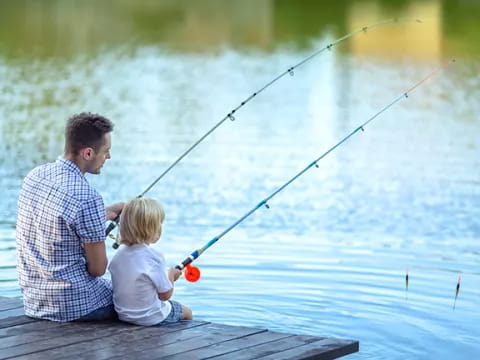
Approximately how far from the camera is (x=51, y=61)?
21.3 m

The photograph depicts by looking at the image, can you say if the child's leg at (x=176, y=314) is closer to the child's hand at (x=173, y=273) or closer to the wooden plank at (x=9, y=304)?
the child's hand at (x=173, y=273)

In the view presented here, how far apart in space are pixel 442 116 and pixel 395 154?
114 inches

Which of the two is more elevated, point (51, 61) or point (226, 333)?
point (51, 61)

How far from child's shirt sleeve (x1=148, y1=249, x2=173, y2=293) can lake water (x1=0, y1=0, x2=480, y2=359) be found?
3.72 ft

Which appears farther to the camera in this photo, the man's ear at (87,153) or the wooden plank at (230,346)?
the man's ear at (87,153)

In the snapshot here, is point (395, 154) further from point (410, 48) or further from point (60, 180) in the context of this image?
point (410, 48)

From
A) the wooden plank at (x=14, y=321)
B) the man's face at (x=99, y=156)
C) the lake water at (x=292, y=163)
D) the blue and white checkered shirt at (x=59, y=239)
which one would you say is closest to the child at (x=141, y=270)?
the blue and white checkered shirt at (x=59, y=239)

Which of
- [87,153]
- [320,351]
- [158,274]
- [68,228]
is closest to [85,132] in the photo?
[87,153]

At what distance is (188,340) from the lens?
16.3 feet

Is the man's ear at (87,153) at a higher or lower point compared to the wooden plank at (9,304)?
higher

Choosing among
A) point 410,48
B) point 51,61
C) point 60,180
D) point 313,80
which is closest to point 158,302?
point 60,180

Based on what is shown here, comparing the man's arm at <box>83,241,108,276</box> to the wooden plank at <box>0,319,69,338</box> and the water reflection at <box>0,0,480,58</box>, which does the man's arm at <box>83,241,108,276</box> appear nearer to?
the wooden plank at <box>0,319,69,338</box>

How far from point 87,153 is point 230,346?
976 millimetres

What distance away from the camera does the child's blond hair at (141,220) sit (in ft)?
16.5
